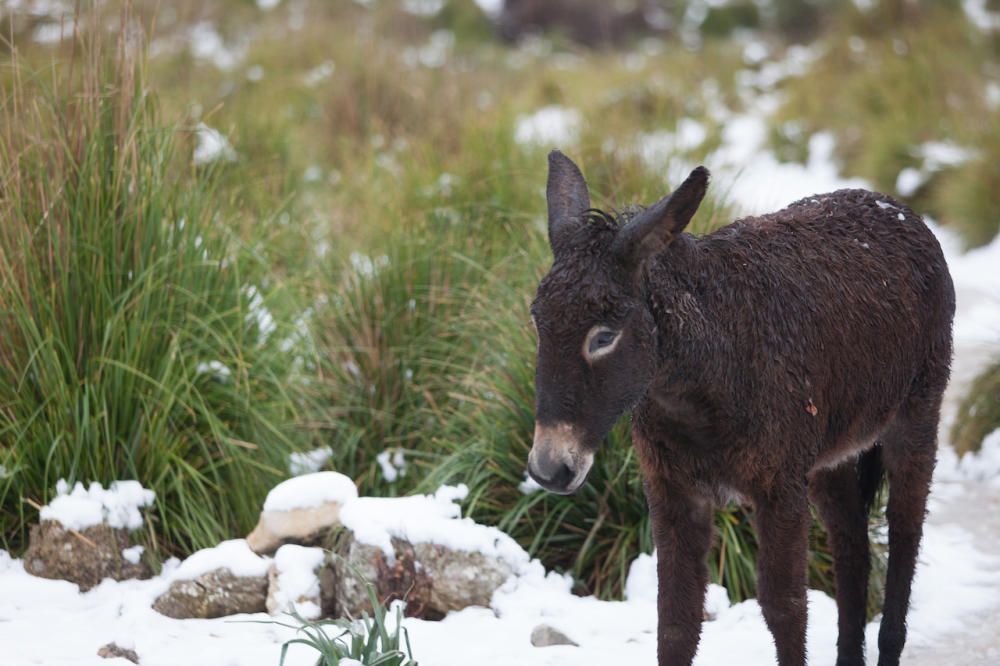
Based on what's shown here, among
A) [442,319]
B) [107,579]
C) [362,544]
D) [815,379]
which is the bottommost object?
[107,579]

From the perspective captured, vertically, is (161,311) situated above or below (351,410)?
above

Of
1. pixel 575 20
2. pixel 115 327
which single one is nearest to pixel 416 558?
pixel 115 327

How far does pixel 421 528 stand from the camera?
4.34 m

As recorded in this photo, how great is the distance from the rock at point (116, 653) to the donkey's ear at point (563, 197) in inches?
80.5

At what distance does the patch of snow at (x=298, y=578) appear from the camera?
167 inches

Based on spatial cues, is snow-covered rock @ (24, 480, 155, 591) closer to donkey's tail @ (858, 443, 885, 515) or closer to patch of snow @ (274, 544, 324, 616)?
patch of snow @ (274, 544, 324, 616)

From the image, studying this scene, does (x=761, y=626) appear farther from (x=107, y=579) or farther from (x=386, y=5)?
(x=386, y=5)

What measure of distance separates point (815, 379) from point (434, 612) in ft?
6.36

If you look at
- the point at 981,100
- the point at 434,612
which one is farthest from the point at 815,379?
the point at 981,100

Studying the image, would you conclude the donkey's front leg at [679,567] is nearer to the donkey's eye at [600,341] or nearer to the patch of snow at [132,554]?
the donkey's eye at [600,341]

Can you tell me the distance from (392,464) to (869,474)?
2343 mm

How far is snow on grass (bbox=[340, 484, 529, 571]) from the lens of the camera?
4301 mm

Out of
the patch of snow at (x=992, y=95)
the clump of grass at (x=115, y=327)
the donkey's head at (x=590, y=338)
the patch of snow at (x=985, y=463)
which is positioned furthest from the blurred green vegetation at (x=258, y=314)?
the patch of snow at (x=992, y=95)

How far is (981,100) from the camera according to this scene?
12.1 metres
